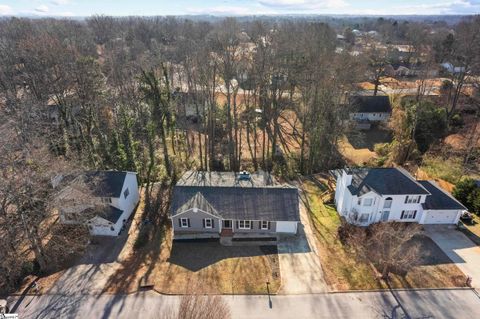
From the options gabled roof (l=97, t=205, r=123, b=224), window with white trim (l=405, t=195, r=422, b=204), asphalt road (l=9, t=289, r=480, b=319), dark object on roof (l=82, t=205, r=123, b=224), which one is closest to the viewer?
asphalt road (l=9, t=289, r=480, b=319)

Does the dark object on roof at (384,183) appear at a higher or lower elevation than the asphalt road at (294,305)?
higher

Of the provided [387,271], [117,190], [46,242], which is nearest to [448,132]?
[387,271]

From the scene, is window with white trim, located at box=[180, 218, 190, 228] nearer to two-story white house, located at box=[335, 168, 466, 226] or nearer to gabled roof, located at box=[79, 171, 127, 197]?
gabled roof, located at box=[79, 171, 127, 197]

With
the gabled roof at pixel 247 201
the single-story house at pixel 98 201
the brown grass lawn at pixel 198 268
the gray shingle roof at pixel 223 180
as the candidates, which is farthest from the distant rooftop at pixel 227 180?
the brown grass lawn at pixel 198 268

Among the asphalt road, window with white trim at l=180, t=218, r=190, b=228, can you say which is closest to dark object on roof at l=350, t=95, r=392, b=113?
the asphalt road

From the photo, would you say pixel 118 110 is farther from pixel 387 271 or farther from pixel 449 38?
pixel 449 38

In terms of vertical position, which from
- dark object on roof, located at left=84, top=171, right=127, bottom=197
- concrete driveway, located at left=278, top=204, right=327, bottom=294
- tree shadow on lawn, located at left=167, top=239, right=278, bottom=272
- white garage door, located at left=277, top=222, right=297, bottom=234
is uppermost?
dark object on roof, located at left=84, top=171, right=127, bottom=197

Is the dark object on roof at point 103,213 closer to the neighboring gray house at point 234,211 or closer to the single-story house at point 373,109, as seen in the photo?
the neighboring gray house at point 234,211

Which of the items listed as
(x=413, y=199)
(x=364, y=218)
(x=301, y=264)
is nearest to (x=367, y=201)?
(x=364, y=218)
